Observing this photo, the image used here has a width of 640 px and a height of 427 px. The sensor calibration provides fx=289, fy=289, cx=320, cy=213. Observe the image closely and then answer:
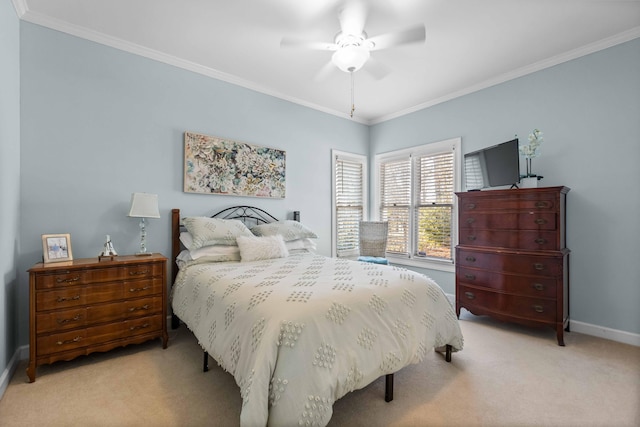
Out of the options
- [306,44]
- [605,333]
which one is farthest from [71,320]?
[605,333]

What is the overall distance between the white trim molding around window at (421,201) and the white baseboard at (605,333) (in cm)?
140

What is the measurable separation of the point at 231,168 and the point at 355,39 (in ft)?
6.55

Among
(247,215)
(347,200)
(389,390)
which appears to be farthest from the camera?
(347,200)

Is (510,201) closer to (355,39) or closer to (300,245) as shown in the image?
(355,39)

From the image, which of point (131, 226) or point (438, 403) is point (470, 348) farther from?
point (131, 226)

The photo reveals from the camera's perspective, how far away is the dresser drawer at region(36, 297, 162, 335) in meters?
2.16

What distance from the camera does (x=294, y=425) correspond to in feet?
4.40

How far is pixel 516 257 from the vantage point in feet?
9.79

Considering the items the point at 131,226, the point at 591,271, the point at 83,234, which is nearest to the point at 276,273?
the point at 131,226

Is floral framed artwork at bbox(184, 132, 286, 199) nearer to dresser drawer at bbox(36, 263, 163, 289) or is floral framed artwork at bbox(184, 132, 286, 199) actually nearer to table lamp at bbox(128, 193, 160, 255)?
table lamp at bbox(128, 193, 160, 255)

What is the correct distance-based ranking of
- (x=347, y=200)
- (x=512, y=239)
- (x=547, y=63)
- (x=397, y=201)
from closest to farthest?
(x=512, y=239)
(x=547, y=63)
(x=397, y=201)
(x=347, y=200)

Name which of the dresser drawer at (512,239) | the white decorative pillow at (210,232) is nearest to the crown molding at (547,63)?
the dresser drawer at (512,239)

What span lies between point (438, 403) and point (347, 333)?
860 mm

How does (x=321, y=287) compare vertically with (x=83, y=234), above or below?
below
